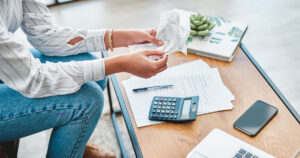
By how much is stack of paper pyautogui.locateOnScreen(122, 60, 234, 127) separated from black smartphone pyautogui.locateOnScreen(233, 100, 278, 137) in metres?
0.06

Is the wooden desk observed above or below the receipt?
below

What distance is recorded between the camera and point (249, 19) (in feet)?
7.45

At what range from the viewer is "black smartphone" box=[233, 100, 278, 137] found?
89 centimetres

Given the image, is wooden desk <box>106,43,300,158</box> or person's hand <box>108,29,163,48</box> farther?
person's hand <box>108,29,163,48</box>

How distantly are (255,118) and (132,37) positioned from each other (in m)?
0.53

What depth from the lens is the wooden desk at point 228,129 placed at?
0.85m

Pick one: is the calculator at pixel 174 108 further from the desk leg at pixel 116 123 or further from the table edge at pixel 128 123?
the desk leg at pixel 116 123

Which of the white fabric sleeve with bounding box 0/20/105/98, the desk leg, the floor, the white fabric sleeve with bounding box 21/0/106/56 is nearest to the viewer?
the white fabric sleeve with bounding box 0/20/105/98

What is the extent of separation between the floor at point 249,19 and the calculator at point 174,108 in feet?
3.02

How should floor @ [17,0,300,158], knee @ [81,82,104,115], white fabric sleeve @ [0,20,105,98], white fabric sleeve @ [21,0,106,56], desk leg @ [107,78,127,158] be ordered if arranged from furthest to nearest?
floor @ [17,0,300,158] < desk leg @ [107,78,127,158] < white fabric sleeve @ [21,0,106,56] < knee @ [81,82,104,115] < white fabric sleeve @ [0,20,105,98]

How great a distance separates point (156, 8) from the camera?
2.39 m

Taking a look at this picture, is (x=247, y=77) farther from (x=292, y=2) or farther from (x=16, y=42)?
(x=292, y=2)

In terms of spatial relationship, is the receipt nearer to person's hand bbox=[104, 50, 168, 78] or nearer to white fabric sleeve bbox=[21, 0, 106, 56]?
person's hand bbox=[104, 50, 168, 78]

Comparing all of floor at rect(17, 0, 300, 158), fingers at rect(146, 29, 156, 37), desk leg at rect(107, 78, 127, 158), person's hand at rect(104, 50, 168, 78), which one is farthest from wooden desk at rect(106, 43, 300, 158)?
floor at rect(17, 0, 300, 158)
